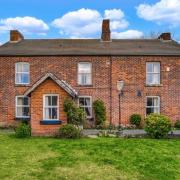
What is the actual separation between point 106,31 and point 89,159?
19.5 metres

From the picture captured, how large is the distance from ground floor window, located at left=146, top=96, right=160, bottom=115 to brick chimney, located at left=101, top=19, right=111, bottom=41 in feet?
23.0

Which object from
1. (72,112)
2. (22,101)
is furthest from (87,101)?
(72,112)

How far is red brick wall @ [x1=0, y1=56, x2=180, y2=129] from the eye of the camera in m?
31.9

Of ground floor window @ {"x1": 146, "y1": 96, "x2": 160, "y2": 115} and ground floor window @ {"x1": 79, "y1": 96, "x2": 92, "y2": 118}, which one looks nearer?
ground floor window @ {"x1": 79, "y1": 96, "x2": 92, "y2": 118}

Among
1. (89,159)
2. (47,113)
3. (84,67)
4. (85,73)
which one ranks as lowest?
(89,159)

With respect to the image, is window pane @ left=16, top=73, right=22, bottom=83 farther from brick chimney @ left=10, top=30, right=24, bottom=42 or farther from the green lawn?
the green lawn

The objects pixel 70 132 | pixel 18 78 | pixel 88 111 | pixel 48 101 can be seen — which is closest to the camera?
pixel 70 132

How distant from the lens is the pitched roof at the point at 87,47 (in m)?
32.0

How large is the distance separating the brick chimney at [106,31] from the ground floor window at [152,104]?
700 cm

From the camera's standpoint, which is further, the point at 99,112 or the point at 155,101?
the point at 155,101

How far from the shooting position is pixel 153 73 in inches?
1271

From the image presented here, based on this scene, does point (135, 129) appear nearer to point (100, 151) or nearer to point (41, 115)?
point (41, 115)

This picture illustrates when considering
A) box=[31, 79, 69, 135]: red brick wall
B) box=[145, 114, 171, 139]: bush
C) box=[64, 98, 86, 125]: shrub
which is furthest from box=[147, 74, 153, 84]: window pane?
box=[31, 79, 69, 135]: red brick wall

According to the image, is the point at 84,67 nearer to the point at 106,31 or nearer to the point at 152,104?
the point at 106,31
